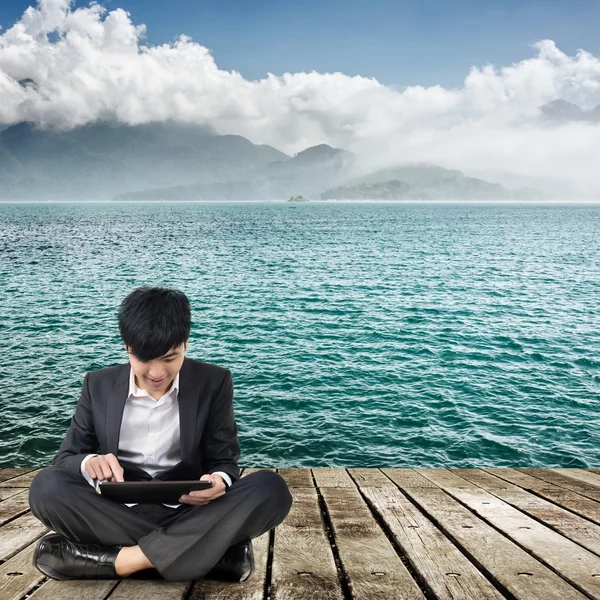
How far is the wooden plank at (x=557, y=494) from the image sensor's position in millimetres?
4379

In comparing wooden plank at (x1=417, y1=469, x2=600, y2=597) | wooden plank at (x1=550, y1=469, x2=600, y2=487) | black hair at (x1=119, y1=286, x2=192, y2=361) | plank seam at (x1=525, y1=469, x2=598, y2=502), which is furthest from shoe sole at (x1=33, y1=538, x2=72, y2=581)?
wooden plank at (x1=550, y1=469, x2=600, y2=487)

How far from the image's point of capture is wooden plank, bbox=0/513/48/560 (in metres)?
3.52

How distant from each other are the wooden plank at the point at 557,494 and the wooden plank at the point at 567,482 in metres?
0.08

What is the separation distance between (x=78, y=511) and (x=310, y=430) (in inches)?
343

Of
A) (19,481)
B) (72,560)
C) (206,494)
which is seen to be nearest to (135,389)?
(206,494)

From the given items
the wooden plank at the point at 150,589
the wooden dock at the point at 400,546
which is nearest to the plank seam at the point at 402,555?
the wooden dock at the point at 400,546

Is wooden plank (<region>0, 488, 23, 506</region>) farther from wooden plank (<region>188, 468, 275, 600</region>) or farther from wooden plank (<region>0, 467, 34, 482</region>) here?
wooden plank (<region>188, 468, 275, 600</region>)

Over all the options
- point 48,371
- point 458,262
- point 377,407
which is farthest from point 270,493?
point 458,262

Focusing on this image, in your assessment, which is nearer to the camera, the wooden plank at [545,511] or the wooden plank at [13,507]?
the wooden plank at [545,511]

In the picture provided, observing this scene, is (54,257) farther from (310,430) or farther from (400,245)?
(310,430)

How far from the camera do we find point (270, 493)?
3.24 meters

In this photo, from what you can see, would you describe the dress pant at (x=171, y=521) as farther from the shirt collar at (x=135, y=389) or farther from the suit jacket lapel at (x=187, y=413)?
Answer: the shirt collar at (x=135, y=389)

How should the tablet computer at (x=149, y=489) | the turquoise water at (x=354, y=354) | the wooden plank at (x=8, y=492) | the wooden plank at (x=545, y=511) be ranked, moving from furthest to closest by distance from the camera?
the turquoise water at (x=354, y=354) → the wooden plank at (x=8, y=492) → the wooden plank at (x=545, y=511) → the tablet computer at (x=149, y=489)

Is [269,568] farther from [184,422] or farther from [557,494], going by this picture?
[557,494]
